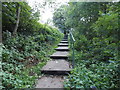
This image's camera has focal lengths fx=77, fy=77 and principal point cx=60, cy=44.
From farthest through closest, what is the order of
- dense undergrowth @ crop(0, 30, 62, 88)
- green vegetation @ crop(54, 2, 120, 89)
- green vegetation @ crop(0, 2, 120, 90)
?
dense undergrowth @ crop(0, 30, 62, 88)
green vegetation @ crop(0, 2, 120, 90)
green vegetation @ crop(54, 2, 120, 89)

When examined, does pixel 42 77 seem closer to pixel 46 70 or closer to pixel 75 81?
pixel 46 70

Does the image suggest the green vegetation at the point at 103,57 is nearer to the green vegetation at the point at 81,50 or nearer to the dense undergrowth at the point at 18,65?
the green vegetation at the point at 81,50

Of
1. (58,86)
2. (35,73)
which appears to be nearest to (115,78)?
(58,86)

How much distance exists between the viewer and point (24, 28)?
3857 mm

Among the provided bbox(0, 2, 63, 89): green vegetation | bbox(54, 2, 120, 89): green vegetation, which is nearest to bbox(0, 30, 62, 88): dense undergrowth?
bbox(0, 2, 63, 89): green vegetation

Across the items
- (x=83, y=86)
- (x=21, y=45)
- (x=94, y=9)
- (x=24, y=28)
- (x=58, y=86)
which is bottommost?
(x=58, y=86)

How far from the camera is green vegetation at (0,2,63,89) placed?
1.56 metres

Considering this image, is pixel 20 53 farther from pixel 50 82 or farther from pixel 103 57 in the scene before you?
pixel 103 57

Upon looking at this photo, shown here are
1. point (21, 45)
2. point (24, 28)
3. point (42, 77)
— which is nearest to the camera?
point (42, 77)

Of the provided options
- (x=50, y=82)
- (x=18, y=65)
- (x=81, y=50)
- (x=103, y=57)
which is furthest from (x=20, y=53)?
(x=103, y=57)

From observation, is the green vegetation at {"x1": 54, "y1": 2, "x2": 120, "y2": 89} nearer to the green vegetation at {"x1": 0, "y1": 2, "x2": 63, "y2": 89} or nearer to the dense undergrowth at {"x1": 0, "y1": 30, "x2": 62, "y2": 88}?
the dense undergrowth at {"x1": 0, "y1": 30, "x2": 62, "y2": 88}

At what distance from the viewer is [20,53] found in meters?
2.58

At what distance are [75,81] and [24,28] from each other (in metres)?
3.52

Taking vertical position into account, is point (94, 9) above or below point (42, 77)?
above
